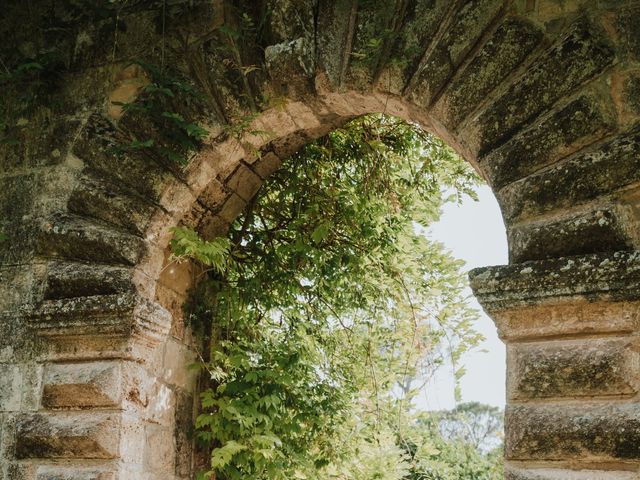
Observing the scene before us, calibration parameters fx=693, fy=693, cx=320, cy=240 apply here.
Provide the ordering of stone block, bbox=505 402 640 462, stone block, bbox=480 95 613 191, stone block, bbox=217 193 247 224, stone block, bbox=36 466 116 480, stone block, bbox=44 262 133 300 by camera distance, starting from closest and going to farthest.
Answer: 1. stone block, bbox=505 402 640 462
2. stone block, bbox=480 95 613 191
3. stone block, bbox=36 466 116 480
4. stone block, bbox=44 262 133 300
5. stone block, bbox=217 193 247 224

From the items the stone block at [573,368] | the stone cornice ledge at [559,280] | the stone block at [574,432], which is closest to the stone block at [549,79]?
the stone cornice ledge at [559,280]

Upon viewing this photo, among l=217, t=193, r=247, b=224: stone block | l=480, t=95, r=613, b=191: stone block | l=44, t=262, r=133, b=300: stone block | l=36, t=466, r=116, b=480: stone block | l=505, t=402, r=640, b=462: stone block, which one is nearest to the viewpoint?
l=505, t=402, r=640, b=462: stone block

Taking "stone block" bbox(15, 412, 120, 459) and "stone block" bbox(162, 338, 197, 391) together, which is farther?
"stone block" bbox(162, 338, 197, 391)

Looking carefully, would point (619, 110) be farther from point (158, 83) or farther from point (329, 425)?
point (329, 425)

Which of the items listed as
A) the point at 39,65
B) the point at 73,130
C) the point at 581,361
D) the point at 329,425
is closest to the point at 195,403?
the point at 329,425

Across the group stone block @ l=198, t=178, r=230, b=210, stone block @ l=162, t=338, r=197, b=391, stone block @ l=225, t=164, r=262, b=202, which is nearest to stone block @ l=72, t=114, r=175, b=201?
stone block @ l=198, t=178, r=230, b=210

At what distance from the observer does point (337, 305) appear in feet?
15.1

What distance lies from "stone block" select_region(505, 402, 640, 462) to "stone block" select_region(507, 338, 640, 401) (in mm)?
44

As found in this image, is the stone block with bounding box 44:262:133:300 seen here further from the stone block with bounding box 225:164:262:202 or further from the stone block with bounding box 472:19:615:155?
the stone block with bounding box 472:19:615:155

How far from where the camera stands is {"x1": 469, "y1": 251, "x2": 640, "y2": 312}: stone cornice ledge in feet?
7.19

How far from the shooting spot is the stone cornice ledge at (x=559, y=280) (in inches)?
86.3

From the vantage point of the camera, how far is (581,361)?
224 centimetres

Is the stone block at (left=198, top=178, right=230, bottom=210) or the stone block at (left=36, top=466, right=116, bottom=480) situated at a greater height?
the stone block at (left=198, top=178, right=230, bottom=210)

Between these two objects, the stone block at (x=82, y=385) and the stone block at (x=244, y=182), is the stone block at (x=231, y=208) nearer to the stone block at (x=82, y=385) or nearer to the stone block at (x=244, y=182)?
the stone block at (x=244, y=182)
